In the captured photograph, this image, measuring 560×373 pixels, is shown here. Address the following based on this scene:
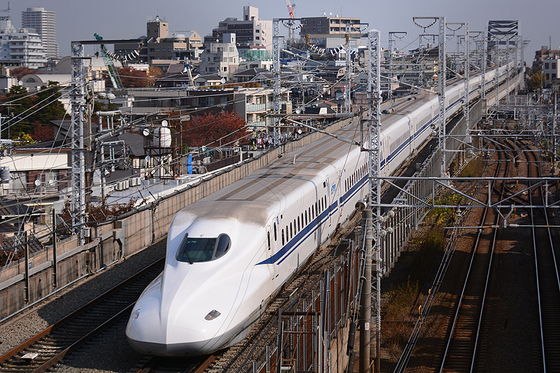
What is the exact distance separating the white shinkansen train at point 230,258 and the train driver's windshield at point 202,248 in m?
0.02

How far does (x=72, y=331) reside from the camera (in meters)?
12.7

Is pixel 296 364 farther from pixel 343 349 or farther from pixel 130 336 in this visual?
pixel 343 349

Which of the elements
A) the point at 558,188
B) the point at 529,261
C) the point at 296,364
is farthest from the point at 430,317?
the point at 558,188

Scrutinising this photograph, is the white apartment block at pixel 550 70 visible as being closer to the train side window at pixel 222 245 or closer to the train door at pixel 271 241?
the train door at pixel 271 241

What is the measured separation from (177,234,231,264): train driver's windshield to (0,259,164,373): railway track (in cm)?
265

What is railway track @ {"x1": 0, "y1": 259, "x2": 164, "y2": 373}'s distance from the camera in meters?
11.1

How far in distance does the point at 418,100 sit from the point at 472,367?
33.1 meters

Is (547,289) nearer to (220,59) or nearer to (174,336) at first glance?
(174,336)

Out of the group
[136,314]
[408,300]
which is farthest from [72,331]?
[408,300]

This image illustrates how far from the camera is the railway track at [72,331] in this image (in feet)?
36.6

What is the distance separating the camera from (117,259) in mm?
18094

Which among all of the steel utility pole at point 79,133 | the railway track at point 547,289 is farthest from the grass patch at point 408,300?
the steel utility pole at point 79,133

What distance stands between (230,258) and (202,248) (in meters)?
0.54

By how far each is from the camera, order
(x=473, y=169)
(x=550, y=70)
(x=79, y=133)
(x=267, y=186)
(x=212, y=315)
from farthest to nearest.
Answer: (x=550, y=70) < (x=473, y=169) < (x=79, y=133) < (x=267, y=186) < (x=212, y=315)
